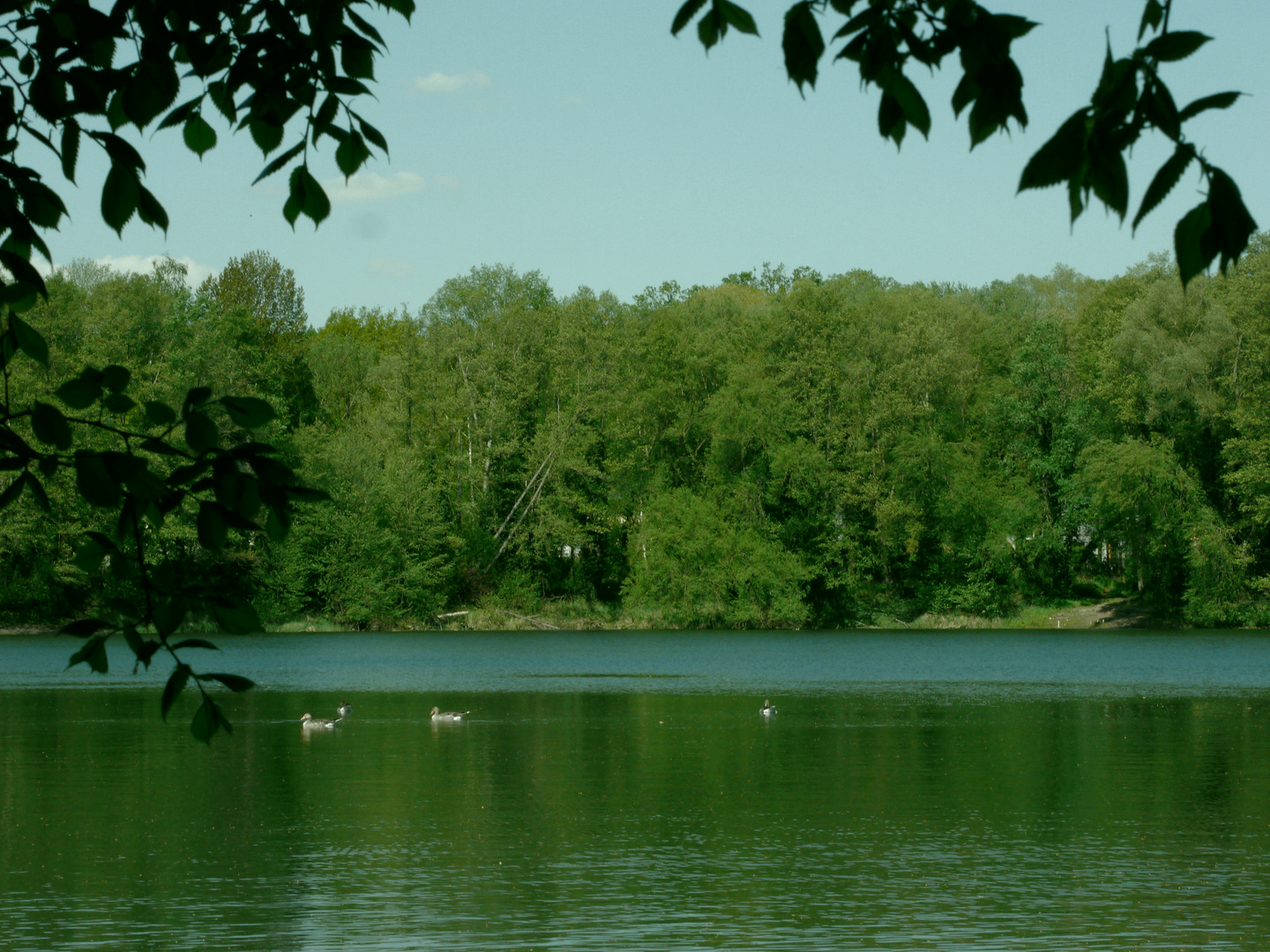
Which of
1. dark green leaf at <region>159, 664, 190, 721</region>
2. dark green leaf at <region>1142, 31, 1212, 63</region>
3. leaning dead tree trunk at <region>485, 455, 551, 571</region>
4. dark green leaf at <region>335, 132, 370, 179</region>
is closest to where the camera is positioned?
dark green leaf at <region>1142, 31, 1212, 63</region>

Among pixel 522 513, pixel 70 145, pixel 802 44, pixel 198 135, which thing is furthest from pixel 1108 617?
pixel 70 145

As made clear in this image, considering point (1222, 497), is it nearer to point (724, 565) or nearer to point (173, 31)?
point (724, 565)

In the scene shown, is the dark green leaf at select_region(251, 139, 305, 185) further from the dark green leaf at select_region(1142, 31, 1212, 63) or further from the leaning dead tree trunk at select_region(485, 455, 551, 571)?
the leaning dead tree trunk at select_region(485, 455, 551, 571)

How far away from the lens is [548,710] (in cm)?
3238

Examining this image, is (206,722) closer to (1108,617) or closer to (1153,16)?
(1153,16)

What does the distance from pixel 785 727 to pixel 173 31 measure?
84.7 feet

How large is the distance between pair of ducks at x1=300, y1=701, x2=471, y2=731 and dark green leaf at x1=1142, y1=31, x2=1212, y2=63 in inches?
1066

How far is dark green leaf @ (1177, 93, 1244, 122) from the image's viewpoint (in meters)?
2.54

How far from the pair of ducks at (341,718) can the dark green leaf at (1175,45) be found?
27.1m

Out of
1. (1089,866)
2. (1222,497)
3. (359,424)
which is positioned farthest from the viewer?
(359,424)

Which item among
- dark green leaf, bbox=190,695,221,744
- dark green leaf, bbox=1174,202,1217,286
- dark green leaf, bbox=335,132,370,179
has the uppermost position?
dark green leaf, bbox=335,132,370,179

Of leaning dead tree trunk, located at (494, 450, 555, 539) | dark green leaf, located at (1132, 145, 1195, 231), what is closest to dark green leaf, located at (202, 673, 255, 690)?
dark green leaf, located at (1132, 145, 1195, 231)

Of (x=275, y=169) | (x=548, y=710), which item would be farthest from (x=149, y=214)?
(x=548, y=710)

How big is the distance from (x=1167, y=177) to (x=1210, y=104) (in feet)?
0.47
